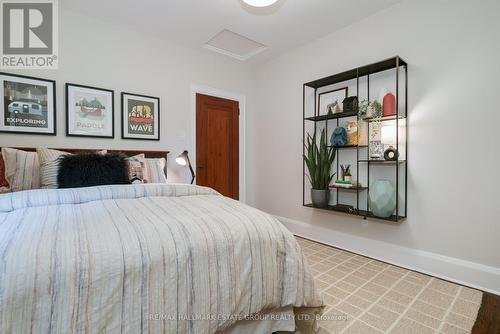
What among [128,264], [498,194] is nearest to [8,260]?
[128,264]

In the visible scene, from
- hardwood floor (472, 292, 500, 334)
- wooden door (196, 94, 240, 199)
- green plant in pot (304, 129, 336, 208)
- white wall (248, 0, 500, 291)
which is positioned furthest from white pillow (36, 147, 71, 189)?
hardwood floor (472, 292, 500, 334)

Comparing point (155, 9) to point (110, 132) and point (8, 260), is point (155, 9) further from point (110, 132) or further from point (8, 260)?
point (8, 260)

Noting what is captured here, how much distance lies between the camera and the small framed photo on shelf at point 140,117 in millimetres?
2816

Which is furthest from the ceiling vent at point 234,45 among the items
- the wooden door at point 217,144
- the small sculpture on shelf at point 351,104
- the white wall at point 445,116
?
the small sculpture on shelf at point 351,104

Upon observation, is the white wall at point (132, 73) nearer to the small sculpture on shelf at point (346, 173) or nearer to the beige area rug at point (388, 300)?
the small sculpture on shelf at point (346, 173)

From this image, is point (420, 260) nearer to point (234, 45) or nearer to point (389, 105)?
point (389, 105)

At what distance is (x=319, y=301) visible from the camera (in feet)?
4.29

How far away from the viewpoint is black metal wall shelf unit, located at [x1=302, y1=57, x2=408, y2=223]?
7.63 feet

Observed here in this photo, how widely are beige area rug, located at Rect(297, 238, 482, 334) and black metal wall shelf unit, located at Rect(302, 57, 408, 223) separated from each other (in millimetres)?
514

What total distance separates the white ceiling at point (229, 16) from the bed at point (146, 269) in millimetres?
2014

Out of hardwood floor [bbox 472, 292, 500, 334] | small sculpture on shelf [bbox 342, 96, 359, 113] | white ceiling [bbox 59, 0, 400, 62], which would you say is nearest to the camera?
hardwood floor [bbox 472, 292, 500, 334]

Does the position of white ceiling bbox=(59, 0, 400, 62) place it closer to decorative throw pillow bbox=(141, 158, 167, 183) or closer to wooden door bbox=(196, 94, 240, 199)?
wooden door bbox=(196, 94, 240, 199)

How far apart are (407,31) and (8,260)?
10.2 feet

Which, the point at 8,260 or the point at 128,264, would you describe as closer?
the point at 8,260
